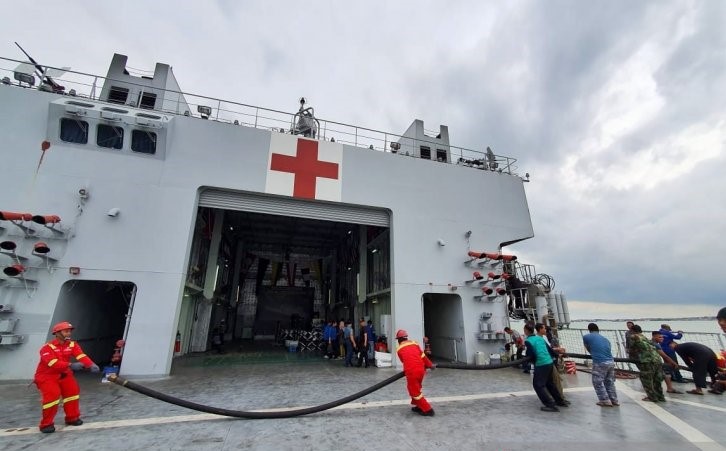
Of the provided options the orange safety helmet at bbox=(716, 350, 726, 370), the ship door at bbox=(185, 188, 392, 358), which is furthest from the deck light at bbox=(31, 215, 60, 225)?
the orange safety helmet at bbox=(716, 350, 726, 370)

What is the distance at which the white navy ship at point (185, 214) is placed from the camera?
7.28 metres

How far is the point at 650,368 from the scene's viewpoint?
5680mm

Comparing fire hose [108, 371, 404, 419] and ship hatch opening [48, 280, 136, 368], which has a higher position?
ship hatch opening [48, 280, 136, 368]

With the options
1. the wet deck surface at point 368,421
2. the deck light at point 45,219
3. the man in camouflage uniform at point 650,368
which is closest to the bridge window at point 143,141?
the deck light at point 45,219

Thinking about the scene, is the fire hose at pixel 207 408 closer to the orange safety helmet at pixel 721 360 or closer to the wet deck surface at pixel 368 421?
the wet deck surface at pixel 368 421

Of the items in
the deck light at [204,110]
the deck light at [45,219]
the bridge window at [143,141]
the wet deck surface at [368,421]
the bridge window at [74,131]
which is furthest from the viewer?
the deck light at [204,110]

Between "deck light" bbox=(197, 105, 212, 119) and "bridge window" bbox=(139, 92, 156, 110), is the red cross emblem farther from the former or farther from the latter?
"bridge window" bbox=(139, 92, 156, 110)

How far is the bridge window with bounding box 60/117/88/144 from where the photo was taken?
310 inches

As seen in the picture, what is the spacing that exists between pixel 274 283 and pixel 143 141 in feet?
43.4

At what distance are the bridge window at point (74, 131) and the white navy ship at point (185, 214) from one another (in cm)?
3

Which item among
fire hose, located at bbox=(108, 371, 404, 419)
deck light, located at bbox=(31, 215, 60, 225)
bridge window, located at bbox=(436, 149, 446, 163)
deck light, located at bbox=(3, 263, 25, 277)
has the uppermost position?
bridge window, located at bbox=(436, 149, 446, 163)

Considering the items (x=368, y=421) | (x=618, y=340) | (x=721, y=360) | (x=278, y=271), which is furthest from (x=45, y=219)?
(x=618, y=340)

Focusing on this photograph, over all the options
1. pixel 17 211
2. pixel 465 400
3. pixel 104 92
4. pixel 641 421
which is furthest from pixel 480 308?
pixel 104 92

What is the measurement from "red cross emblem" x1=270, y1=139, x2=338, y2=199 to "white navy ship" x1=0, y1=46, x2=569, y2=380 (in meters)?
0.04
